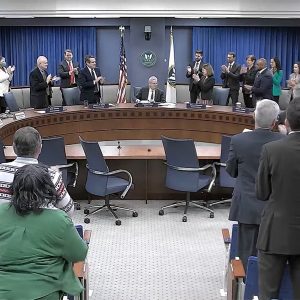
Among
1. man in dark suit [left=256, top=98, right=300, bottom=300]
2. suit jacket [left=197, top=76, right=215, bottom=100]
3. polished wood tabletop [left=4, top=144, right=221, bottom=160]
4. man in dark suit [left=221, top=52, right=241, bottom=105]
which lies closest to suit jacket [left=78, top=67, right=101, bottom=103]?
suit jacket [left=197, top=76, right=215, bottom=100]

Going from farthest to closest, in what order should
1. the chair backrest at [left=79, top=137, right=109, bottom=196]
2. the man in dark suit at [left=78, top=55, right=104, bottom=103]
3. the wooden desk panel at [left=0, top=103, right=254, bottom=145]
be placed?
the man in dark suit at [left=78, top=55, right=104, bottom=103] < the wooden desk panel at [left=0, top=103, right=254, bottom=145] < the chair backrest at [left=79, top=137, right=109, bottom=196]

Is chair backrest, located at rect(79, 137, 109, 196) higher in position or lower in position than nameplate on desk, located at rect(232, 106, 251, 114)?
lower

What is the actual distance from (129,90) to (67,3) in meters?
2.93

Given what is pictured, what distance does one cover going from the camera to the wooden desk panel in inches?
364

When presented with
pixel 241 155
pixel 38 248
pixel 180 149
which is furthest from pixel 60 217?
pixel 180 149

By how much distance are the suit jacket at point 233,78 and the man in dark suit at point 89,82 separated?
7.95ft

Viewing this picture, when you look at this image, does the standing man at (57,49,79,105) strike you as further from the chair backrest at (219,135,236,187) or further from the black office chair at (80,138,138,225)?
the chair backrest at (219,135,236,187)

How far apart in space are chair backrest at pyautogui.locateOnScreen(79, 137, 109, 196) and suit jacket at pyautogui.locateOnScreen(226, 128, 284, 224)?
248cm

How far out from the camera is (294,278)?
9.25ft

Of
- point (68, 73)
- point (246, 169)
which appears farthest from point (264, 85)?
point (246, 169)

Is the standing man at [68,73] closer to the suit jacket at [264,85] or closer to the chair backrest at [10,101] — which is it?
the chair backrest at [10,101]

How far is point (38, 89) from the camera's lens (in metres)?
9.81

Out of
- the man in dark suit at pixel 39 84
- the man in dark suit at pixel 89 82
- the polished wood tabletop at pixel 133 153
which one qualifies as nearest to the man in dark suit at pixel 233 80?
the man in dark suit at pixel 89 82

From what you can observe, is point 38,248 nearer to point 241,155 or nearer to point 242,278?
point 242,278
